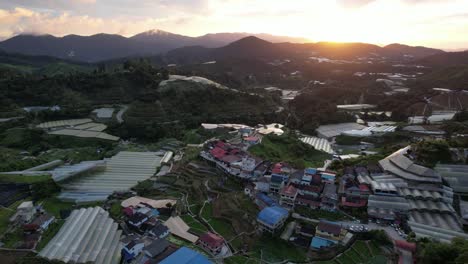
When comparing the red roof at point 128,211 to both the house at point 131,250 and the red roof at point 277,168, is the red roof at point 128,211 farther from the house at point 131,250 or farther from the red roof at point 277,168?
the red roof at point 277,168

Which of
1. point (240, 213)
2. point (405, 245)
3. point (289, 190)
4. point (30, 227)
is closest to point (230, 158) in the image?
point (240, 213)

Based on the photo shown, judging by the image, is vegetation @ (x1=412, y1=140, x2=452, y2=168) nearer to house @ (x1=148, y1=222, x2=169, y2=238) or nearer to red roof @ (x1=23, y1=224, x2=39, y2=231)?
house @ (x1=148, y1=222, x2=169, y2=238)

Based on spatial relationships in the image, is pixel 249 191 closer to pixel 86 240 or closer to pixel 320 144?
pixel 86 240

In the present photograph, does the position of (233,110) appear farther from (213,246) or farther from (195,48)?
(195,48)

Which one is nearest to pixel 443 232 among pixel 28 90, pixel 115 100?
pixel 115 100

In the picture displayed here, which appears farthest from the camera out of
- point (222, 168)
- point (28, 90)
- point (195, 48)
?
point (195, 48)

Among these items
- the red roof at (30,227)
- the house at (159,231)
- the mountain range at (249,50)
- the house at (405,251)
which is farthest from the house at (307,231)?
the mountain range at (249,50)
